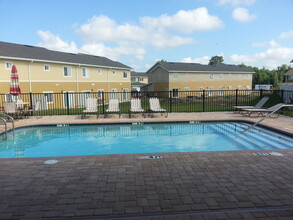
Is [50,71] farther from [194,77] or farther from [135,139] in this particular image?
[194,77]

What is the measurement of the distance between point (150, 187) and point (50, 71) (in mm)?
20994

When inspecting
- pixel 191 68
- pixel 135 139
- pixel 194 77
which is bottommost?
pixel 135 139

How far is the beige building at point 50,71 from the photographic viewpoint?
18.4 m

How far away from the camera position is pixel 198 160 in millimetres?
4883

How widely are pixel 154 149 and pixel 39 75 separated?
17.2m

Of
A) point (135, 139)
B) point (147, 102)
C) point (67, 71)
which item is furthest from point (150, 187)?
point (67, 71)

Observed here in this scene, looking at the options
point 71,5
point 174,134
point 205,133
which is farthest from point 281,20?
point 71,5

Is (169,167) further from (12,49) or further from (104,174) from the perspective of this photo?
(12,49)

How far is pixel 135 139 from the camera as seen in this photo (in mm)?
8492

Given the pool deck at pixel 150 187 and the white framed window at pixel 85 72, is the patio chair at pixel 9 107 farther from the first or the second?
the white framed window at pixel 85 72

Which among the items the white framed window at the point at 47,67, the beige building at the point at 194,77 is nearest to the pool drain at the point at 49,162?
the white framed window at the point at 47,67

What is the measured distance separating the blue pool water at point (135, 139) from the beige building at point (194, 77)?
25.8 m

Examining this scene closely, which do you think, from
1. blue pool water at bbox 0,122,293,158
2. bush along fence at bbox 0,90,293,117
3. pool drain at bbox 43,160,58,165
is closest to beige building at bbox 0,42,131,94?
bush along fence at bbox 0,90,293,117

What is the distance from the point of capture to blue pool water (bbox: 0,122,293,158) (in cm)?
728
